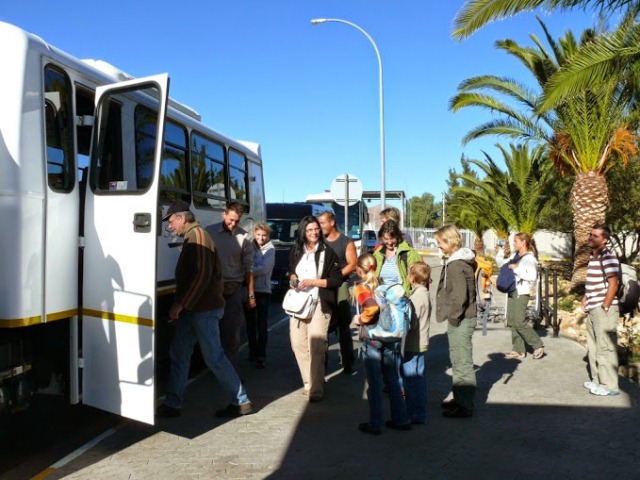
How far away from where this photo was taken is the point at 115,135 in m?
5.33

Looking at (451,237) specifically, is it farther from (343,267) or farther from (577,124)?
(577,124)

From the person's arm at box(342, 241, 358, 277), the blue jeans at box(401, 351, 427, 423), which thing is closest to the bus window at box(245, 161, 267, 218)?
the person's arm at box(342, 241, 358, 277)

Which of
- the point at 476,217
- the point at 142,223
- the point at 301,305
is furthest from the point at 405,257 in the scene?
the point at 476,217

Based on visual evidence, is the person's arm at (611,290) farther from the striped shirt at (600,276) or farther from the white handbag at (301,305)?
the white handbag at (301,305)

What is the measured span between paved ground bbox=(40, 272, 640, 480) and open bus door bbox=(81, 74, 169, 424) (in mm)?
589

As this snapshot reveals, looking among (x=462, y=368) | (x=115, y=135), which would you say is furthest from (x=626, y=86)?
(x=115, y=135)

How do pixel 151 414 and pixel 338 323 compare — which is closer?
pixel 151 414

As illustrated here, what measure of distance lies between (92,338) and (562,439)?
3907mm

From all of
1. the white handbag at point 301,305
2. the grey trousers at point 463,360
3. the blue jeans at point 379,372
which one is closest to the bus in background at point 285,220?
the white handbag at point 301,305

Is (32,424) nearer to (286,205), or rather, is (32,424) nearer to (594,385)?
(594,385)

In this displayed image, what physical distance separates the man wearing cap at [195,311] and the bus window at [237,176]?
Answer: 12.2 feet

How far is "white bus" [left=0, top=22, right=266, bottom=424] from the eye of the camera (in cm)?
425

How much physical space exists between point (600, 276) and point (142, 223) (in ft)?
15.3

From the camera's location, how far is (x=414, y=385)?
5672 millimetres
